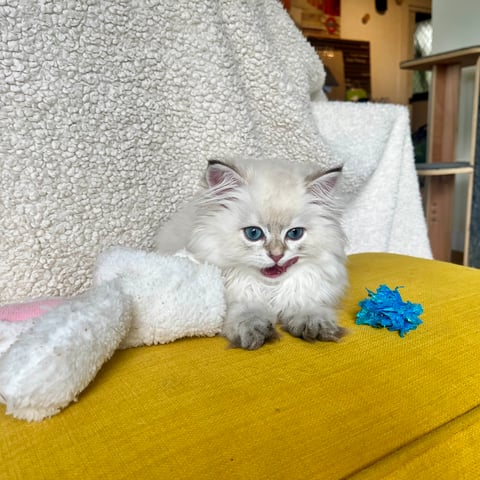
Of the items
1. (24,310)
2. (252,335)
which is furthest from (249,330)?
(24,310)

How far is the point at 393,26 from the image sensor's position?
227 inches

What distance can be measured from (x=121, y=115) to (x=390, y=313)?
33.0 inches

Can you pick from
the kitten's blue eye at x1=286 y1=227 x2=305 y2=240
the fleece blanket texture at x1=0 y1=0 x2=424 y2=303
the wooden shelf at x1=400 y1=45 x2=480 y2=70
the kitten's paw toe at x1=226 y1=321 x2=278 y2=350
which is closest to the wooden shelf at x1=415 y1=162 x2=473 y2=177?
the wooden shelf at x1=400 y1=45 x2=480 y2=70

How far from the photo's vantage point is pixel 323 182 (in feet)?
3.71

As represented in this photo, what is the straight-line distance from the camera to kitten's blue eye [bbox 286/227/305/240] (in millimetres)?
1094

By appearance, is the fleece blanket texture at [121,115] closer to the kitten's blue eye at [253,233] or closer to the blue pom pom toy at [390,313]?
the kitten's blue eye at [253,233]

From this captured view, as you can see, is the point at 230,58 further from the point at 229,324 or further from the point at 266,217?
the point at 229,324

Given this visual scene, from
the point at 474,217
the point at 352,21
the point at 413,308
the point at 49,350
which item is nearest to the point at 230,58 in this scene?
the point at 413,308

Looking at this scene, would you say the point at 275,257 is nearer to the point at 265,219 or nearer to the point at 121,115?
the point at 265,219

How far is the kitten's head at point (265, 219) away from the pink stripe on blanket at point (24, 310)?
1.14 feet

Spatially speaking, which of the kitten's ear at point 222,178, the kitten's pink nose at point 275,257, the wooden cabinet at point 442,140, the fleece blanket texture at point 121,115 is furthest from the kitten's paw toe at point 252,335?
the wooden cabinet at point 442,140

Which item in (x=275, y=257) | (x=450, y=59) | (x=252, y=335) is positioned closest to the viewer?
(x=252, y=335)

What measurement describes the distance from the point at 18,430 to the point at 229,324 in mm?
442

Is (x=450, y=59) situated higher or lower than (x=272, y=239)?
higher
